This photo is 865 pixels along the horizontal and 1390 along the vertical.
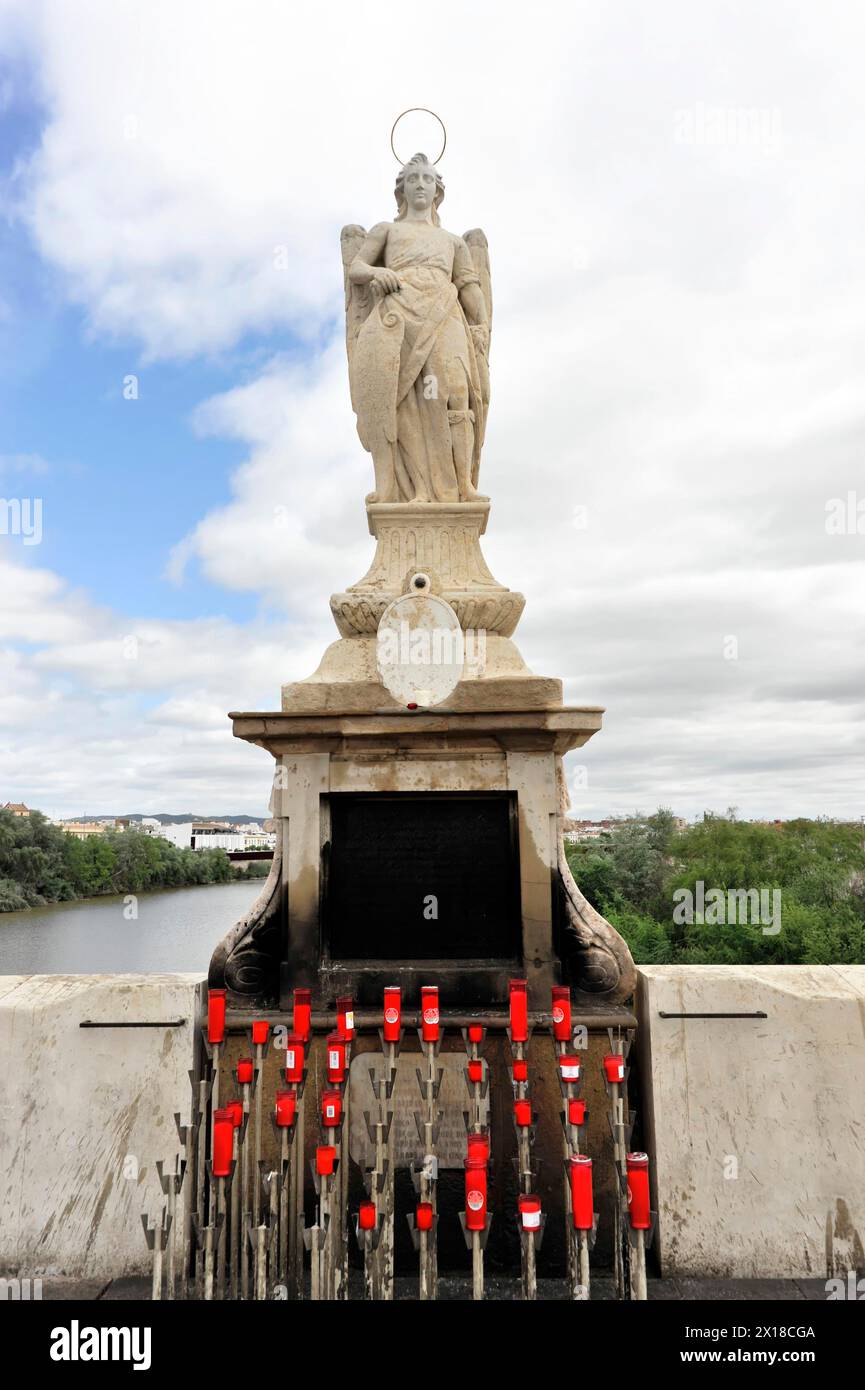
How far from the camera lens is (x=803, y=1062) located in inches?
140

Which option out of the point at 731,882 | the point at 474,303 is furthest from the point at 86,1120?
the point at 731,882

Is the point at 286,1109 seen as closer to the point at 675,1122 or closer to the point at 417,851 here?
the point at 417,851

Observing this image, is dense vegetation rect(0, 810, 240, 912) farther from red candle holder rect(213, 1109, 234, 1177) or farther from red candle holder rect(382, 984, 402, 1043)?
red candle holder rect(213, 1109, 234, 1177)

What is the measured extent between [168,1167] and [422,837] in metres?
1.81

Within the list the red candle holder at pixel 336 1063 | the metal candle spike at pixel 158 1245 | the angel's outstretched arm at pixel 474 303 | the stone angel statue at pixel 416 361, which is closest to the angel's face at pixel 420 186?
the stone angel statue at pixel 416 361

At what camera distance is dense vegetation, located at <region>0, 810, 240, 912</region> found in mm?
33562

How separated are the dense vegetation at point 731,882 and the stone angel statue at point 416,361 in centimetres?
2263

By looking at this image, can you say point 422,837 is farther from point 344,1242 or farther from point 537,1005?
point 344,1242

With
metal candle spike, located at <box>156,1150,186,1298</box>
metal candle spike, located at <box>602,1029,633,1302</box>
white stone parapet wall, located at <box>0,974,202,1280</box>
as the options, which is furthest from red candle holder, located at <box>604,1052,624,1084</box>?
white stone parapet wall, located at <box>0,974,202,1280</box>

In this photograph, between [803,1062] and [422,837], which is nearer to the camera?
[803,1062]

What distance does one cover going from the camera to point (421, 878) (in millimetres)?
4148

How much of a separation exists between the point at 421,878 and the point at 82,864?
36809 millimetres

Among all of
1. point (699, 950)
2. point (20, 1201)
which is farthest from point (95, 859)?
point (20, 1201)
